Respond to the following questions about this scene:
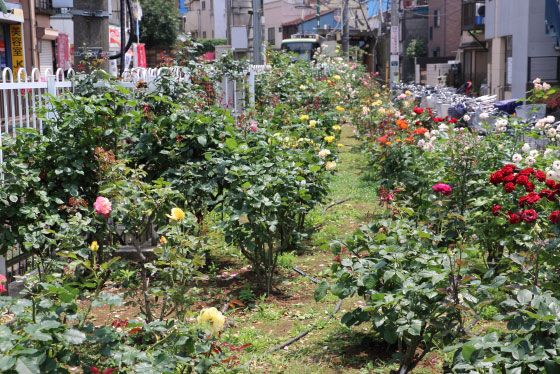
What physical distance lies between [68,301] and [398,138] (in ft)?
18.3

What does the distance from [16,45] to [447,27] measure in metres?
31.4

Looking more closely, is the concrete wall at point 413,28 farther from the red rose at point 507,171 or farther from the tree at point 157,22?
the red rose at point 507,171

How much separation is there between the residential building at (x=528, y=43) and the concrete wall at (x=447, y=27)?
1866cm

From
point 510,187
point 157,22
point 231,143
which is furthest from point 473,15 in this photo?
point 510,187

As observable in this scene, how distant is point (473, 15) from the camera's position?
3456cm

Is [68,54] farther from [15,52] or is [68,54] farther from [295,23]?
[295,23]

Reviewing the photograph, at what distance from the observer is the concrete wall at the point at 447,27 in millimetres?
45906

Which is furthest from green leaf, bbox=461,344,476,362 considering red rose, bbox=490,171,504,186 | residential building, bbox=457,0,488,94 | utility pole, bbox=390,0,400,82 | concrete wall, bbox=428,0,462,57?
concrete wall, bbox=428,0,462,57

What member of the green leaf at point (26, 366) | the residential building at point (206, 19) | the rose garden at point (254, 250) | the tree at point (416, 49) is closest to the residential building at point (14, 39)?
the rose garden at point (254, 250)

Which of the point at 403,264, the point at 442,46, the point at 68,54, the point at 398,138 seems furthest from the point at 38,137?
the point at 442,46

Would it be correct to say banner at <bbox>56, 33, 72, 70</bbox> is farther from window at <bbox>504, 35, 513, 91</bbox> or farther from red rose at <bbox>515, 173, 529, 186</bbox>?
red rose at <bbox>515, 173, 529, 186</bbox>

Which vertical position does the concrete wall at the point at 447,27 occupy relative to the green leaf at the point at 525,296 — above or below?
above

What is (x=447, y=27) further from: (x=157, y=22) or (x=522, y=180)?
(x=522, y=180)

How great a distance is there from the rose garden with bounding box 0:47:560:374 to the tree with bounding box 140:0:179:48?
4163cm
